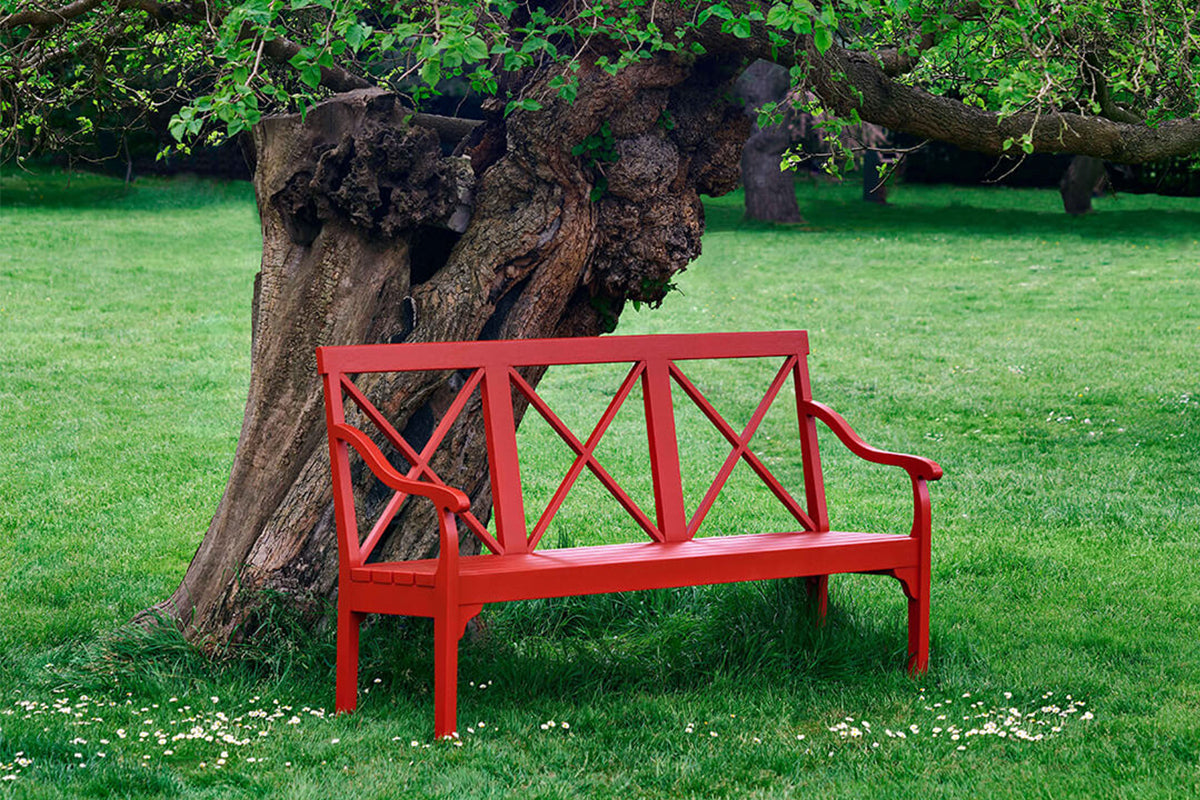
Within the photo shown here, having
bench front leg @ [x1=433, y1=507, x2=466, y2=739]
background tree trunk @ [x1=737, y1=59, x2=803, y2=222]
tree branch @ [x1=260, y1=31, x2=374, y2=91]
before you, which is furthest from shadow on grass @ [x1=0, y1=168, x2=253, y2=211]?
bench front leg @ [x1=433, y1=507, x2=466, y2=739]

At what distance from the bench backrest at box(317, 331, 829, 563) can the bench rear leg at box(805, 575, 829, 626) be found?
0.23 m

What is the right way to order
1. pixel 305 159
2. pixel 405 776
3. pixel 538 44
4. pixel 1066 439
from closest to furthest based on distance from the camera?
pixel 405 776, pixel 538 44, pixel 305 159, pixel 1066 439

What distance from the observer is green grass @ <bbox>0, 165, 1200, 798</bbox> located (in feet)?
13.5

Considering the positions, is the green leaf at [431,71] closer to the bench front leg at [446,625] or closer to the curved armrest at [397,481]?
the curved armrest at [397,481]

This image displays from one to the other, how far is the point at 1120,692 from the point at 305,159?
3531mm

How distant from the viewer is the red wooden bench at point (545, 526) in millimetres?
4273

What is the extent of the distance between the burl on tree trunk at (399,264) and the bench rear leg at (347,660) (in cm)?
65

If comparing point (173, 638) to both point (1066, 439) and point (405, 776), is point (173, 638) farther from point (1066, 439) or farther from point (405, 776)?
point (1066, 439)

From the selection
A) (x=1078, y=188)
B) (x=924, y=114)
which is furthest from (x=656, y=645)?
(x=1078, y=188)

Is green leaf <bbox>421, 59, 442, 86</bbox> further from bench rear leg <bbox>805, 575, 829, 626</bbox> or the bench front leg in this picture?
bench rear leg <bbox>805, 575, 829, 626</bbox>

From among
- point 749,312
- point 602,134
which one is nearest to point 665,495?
point 602,134

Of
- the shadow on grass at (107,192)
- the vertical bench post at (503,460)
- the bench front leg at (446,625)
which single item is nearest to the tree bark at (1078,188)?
the shadow on grass at (107,192)

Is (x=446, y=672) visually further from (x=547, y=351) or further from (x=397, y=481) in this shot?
(x=547, y=351)

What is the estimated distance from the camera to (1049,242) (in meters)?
24.9
